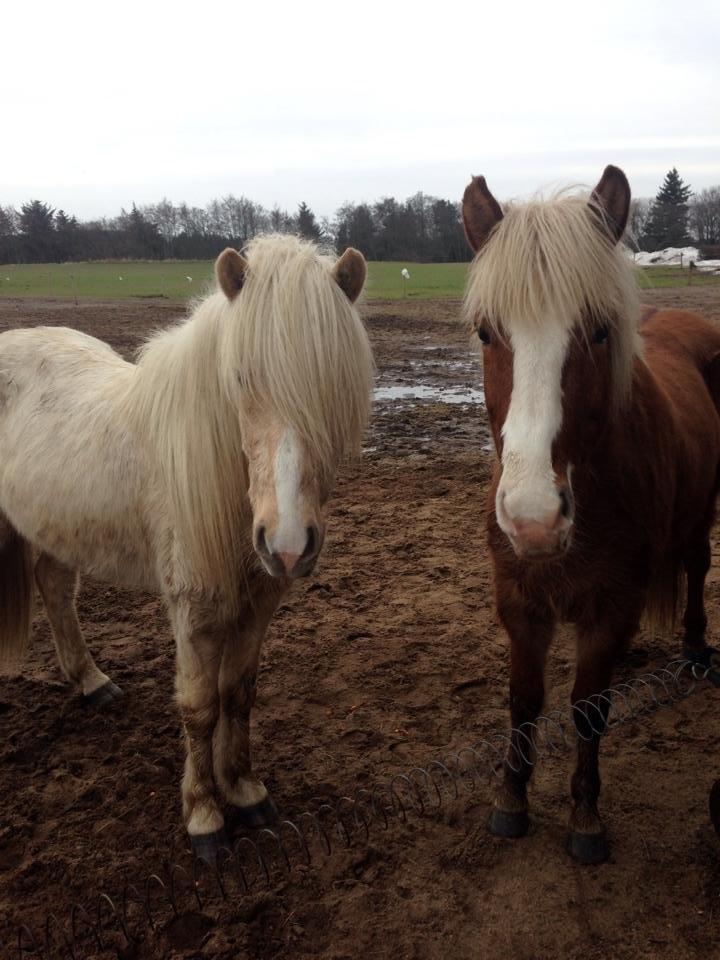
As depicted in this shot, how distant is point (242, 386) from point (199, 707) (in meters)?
1.27

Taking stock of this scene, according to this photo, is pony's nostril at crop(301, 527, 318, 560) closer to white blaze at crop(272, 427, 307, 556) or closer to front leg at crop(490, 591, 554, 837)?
white blaze at crop(272, 427, 307, 556)

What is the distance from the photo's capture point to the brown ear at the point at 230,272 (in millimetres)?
2102

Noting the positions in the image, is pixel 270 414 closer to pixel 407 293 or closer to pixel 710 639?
pixel 710 639

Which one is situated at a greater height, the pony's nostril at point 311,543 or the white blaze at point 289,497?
the white blaze at point 289,497

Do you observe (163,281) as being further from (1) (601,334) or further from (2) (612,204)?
(1) (601,334)

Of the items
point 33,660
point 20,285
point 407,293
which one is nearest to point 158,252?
point 20,285

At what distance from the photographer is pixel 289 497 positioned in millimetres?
1924

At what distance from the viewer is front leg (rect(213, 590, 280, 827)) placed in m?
2.78

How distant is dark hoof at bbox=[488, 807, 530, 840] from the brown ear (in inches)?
87.5

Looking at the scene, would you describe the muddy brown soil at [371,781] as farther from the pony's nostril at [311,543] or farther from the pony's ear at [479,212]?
the pony's ear at [479,212]

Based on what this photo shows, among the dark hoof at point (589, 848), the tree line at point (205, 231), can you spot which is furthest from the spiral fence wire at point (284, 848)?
the tree line at point (205, 231)

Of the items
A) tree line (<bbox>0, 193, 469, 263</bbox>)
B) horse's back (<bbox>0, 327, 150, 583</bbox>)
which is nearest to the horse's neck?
horse's back (<bbox>0, 327, 150, 583</bbox>)

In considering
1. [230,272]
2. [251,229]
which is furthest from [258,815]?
[251,229]

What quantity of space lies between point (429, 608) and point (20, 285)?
35171 mm
